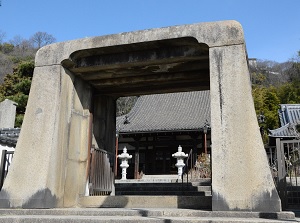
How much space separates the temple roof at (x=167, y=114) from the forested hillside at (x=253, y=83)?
5028 millimetres

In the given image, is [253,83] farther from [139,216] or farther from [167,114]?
[139,216]

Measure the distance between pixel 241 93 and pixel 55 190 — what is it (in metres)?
3.12

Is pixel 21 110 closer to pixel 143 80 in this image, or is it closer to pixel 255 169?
pixel 143 80

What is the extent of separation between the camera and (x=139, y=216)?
3.73 m

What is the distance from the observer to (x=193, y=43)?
16.0ft

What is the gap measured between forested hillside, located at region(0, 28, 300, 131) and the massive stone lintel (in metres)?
3.78

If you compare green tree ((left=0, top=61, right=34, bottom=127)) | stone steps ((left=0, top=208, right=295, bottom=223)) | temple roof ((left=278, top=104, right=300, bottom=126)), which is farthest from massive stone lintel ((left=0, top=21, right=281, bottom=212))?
temple roof ((left=278, top=104, right=300, bottom=126))

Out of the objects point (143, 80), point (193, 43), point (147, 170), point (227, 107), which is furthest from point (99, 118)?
point (147, 170)

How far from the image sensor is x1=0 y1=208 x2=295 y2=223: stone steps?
3338 millimetres

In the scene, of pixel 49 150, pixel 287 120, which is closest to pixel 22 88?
pixel 287 120

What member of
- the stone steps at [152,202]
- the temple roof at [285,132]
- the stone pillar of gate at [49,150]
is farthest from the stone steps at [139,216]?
the temple roof at [285,132]

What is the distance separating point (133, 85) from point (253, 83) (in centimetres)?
4089

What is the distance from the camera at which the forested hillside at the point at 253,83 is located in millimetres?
23062

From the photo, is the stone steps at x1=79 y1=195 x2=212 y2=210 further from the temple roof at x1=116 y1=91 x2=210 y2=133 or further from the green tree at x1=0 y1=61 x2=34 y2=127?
the green tree at x1=0 y1=61 x2=34 y2=127
